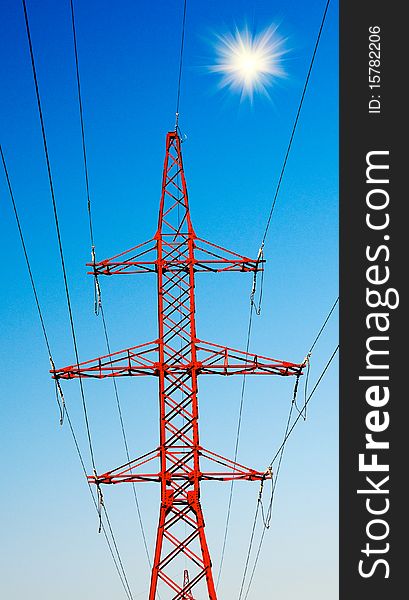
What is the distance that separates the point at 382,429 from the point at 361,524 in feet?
4.98

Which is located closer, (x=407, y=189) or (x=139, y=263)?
(x=407, y=189)

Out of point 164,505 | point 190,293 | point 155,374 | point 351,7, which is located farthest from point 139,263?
point 351,7

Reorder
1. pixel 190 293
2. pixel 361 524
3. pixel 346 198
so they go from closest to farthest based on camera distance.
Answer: pixel 361 524, pixel 346 198, pixel 190 293

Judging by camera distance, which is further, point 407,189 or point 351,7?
point 351,7

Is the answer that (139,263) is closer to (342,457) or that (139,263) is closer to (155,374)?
(155,374)

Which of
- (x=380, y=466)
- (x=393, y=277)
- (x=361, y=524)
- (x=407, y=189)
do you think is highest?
(x=407, y=189)

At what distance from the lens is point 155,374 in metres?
26.9

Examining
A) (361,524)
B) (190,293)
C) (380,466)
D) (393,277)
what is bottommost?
(361,524)

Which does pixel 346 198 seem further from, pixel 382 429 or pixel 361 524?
pixel 361 524

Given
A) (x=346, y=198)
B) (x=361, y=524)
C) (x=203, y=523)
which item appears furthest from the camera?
(x=203, y=523)

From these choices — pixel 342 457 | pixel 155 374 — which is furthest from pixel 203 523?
pixel 342 457

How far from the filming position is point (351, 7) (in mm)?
15727

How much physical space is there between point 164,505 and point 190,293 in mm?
6480

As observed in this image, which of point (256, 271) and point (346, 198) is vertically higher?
point (256, 271)
